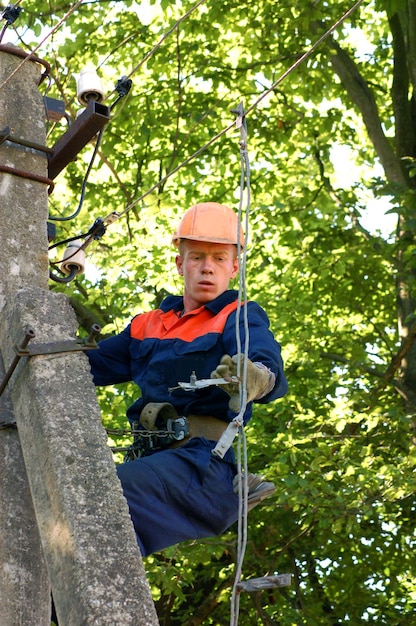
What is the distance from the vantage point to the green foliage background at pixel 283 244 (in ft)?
33.4

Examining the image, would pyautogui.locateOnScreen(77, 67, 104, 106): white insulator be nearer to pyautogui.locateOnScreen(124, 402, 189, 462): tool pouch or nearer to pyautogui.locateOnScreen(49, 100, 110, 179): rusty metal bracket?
pyautogui.locateOnScreen(49, 100, 110, 179): rusty metal bracket

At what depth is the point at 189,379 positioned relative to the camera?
376cm

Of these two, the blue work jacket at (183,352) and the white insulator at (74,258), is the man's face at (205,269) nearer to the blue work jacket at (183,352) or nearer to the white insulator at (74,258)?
the blue work jacket at (183,352)

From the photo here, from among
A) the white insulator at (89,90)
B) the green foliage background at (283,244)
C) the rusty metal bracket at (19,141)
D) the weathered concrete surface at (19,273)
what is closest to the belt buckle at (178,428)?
the weathered concrete surface at (19,273)

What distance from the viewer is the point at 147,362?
4.07 metres

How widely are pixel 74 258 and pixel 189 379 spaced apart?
0.92 meters

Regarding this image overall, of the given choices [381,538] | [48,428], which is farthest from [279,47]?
[48,428]

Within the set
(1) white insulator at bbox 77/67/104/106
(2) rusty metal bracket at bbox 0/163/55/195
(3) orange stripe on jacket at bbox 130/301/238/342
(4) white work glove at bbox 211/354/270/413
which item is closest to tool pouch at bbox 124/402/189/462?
(3) orange stripe on jacket at bbox 130/301/238/342

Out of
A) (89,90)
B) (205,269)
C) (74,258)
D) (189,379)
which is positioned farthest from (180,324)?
(89,90)

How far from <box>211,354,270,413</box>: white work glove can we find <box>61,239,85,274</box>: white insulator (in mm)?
1347

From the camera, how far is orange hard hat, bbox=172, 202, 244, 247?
4.12 metres

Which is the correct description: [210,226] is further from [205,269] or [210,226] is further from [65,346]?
[65,346]

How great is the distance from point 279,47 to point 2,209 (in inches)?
316

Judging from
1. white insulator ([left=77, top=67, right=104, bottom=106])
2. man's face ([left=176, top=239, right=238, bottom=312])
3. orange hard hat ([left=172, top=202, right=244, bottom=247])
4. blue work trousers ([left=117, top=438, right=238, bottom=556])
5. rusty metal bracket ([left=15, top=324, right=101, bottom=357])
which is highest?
white insulator ([left=77, top=67, right=104, bottom=106])
